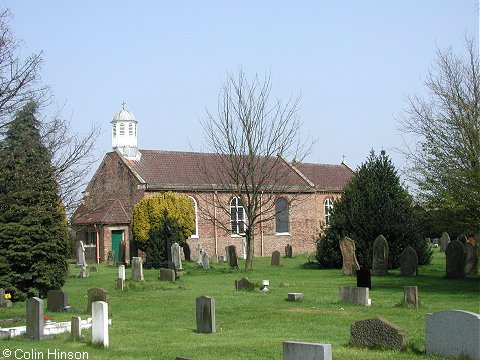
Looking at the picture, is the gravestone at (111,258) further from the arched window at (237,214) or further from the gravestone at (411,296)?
the gravestone at (411,296)

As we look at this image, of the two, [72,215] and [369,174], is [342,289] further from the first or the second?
[369,174]

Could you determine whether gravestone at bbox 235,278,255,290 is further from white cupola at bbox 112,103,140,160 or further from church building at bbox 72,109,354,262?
white cupola at bbox 112,103,140,160

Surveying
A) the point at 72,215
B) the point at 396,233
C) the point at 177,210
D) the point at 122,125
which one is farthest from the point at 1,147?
the point at 122,125

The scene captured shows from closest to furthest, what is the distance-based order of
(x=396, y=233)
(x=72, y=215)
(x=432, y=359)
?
(x=432, y=359), (x=72, y=215), (x=396, y=233)

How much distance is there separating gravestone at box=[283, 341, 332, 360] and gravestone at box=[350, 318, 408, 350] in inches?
127

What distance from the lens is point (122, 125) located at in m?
54.0

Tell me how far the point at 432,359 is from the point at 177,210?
120ft

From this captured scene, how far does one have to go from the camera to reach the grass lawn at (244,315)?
1370cm

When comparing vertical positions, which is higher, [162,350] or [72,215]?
[72,215]

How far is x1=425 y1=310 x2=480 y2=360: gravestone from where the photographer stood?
451 inches

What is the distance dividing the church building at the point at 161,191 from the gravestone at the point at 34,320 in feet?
104

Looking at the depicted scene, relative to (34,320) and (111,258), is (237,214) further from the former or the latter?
(34,320)

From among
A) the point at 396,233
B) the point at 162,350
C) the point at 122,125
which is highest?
the point at 122,125

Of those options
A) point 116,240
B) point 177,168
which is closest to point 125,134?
point 177,168
